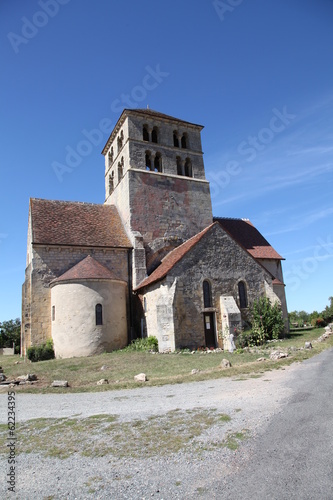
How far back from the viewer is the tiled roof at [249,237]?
30.0 m

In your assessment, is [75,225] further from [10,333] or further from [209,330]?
[10,333]

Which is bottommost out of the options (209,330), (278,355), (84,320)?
(278,355)

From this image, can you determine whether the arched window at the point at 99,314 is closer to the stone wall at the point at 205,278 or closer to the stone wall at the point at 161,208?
the stone wall at the point at 205,278

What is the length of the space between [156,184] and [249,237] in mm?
10226

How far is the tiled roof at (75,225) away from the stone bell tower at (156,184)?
1.12 m

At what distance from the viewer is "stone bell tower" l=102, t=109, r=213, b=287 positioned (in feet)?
84.4

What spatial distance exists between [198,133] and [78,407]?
26.6 m

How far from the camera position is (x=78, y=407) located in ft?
27.7

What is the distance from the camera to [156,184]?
2700 cm

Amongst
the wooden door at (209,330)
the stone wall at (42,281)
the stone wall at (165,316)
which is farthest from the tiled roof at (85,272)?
the wooden door at (209,330)

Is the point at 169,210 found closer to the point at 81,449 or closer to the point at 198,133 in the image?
the point at 198,133

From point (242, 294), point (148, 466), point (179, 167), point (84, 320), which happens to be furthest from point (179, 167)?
point (148, 466)

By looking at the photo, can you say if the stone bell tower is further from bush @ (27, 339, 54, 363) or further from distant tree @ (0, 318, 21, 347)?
distant tree @ (0, 318, 21, 347)

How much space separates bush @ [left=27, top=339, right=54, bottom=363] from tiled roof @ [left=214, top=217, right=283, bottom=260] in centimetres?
1679
